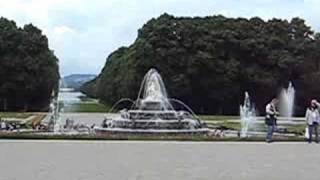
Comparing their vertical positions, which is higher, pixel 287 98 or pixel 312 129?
pixel 287 98

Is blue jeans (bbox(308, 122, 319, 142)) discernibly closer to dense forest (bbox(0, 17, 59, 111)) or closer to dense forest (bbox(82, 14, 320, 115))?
dense forest (bbox(82, 14, 320, 115))

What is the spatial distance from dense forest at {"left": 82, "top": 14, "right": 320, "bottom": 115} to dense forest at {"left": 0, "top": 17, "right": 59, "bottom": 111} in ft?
26.7

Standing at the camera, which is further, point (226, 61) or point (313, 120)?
point (226, 61)

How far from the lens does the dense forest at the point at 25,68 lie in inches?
2611

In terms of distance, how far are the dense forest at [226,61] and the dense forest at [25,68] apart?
8.15 metres

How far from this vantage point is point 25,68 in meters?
66.5

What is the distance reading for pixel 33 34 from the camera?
7025 centimetres

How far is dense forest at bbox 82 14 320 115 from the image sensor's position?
208ft

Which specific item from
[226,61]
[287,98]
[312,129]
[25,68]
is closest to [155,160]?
[312,129]

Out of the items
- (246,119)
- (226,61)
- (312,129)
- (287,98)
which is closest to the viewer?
(312,129)

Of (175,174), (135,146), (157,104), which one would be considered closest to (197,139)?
(135,146)

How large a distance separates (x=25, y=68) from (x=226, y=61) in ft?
61.3

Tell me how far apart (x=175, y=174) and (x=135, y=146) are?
7895 millimetres

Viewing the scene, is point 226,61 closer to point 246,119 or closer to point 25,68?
point 25,68
